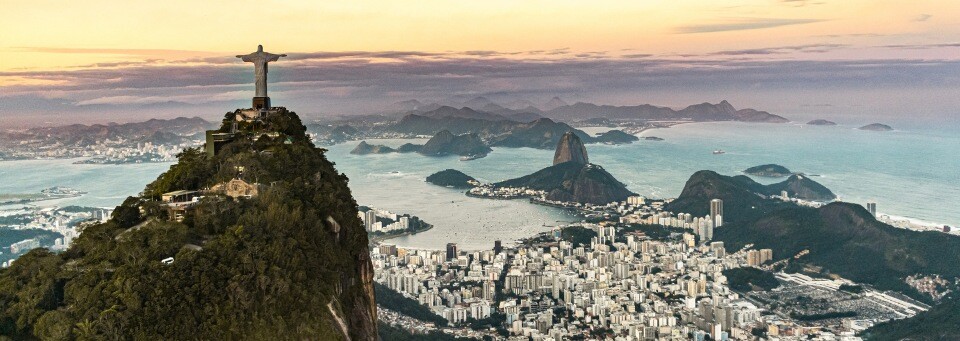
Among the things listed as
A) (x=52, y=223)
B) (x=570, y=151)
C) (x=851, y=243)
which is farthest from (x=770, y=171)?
(x=52, y=223)

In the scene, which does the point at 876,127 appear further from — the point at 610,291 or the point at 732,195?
the point at 610,291

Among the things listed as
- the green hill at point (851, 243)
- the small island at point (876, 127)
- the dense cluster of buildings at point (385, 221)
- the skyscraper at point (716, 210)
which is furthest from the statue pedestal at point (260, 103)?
the small island at point (876, 127)

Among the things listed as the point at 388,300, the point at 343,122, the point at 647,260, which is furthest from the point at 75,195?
the point at 343,122

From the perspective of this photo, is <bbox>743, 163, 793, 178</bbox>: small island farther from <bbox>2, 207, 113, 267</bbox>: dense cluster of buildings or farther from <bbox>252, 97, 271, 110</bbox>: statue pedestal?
<bbox>252, 97, 271, 110</bbox>: statue pedestal

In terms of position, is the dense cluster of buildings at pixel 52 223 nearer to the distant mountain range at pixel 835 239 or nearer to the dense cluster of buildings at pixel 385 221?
the dense cluster of buildings at pixel 385 221

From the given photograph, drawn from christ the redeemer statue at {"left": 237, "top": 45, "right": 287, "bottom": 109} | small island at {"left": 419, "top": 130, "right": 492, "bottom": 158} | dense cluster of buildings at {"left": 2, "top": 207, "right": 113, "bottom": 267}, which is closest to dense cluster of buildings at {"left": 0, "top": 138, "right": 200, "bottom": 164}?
dense cluster of buildings at {"left": 2, "top": 207, "right": 113, "bottom": 267}

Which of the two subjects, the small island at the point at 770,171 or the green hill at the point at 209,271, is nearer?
the green hill at the point at 209,271
